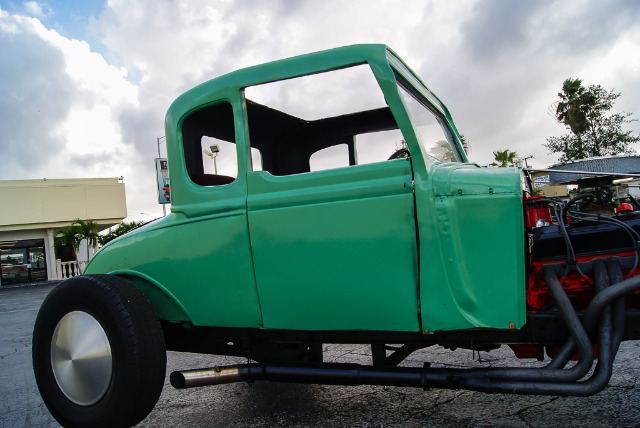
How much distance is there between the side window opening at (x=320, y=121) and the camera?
2730 millimetres

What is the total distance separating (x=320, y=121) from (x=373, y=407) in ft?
6.29

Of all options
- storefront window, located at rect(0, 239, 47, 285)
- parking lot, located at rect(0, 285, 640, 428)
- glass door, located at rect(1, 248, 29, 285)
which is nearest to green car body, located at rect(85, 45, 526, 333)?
parking lot, located at rect(0, 285, 640, 428)

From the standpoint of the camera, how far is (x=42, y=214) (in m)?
30.4

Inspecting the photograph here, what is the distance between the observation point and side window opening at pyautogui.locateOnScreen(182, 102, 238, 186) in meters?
2.95

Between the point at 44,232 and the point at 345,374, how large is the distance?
108 feet

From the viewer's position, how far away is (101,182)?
105ft

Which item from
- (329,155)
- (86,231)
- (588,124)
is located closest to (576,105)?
(588,124)

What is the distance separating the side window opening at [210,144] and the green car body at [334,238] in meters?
0.02

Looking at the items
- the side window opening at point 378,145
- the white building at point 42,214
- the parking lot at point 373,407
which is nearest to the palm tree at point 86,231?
the white building at point 42,214

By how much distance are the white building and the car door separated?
3143 centimetres

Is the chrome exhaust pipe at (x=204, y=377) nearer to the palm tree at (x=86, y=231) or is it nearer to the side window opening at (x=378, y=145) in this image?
the side window opening at (x=378, y=145)

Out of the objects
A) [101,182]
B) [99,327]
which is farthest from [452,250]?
[101,182]

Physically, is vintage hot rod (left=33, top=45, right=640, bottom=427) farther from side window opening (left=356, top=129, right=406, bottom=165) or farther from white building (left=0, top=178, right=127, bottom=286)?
white building (left=0, top=178, right=127, bottom=286)

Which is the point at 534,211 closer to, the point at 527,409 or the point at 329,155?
the point at 527,409
